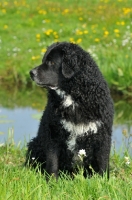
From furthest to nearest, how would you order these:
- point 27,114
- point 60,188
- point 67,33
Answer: point 67,33
point 27,114
point 60,188

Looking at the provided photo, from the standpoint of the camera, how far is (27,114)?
388 inches

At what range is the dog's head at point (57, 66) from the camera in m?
5.08

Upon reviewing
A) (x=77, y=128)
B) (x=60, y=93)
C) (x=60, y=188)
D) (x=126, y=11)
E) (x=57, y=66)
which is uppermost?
(x=126, y=11)

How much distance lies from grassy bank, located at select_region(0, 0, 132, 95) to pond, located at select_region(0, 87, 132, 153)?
32.2 inches

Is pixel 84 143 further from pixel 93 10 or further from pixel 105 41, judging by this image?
pixel 93 10

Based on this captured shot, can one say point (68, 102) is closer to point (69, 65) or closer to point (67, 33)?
point (69, 65)

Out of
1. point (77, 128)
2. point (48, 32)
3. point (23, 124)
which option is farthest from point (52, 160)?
point (48, 32)

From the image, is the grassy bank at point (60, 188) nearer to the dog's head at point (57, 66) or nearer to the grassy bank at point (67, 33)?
the dog's head at point (57, 66)

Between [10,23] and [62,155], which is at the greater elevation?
[10,23]

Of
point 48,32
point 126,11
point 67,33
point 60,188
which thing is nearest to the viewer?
point 60,188

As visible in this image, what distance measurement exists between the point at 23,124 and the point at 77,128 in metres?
4.12

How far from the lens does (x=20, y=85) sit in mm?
12102

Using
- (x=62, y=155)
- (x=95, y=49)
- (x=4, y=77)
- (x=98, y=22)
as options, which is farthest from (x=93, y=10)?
(x=62, y=155)

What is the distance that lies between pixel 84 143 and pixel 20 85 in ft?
23.2
